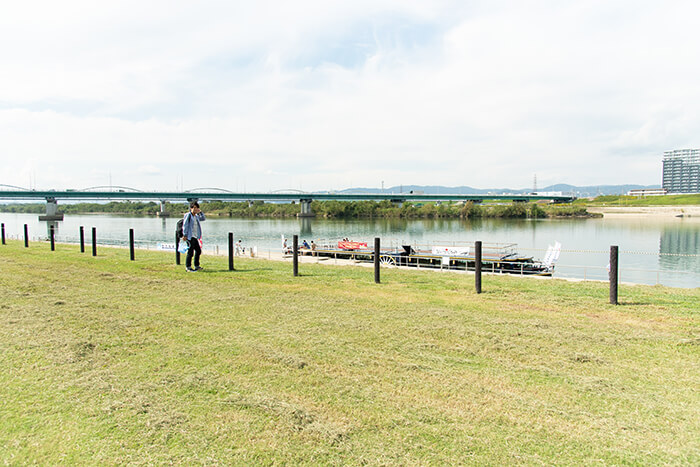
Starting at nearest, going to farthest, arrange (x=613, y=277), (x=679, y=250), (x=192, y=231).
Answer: (x=613, y=277) < (x=192, y=231) < (x=679, y=250)

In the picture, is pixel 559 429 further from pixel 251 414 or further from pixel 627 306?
pixel 627 306

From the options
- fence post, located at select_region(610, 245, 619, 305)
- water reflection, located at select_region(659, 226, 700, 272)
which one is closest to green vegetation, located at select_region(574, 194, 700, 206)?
water reflection, located at select_region(659, 226, 700, 272)

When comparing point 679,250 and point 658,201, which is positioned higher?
point 658,201

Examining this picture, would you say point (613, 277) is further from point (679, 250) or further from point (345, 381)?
point (679, 250)

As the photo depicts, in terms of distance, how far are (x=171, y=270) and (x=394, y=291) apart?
694 centimetres

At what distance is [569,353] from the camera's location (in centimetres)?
562

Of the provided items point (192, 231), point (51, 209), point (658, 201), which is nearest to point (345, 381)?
point (192, 231)

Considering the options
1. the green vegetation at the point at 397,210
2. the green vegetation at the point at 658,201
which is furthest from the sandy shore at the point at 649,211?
the green vegetation at the point at 658,201

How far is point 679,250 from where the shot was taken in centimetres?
Result: 4697

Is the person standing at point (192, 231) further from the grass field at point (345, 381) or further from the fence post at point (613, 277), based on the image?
the fence post at point (613, 277)

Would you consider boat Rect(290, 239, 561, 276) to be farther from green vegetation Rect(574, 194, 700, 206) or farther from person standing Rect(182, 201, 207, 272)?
green vegetation Rect(574, 194, 700, 206)

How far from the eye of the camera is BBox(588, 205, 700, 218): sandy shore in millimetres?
119250

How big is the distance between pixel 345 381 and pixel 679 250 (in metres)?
54.5

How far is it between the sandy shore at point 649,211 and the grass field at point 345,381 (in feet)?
435
